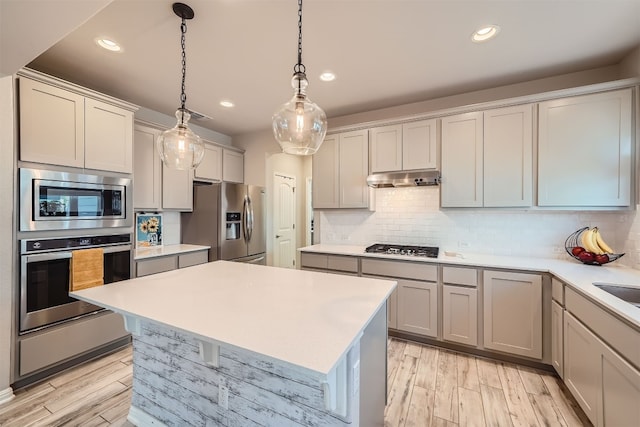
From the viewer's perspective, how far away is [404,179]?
301cm

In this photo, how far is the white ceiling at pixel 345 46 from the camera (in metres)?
1.72

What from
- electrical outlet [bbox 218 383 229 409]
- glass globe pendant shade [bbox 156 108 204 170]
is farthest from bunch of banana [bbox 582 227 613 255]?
glass globe pendant shade [bbox 156 108 204 170]

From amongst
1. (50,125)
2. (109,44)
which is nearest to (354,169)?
(109,44)

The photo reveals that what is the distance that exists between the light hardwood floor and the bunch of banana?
1158mm

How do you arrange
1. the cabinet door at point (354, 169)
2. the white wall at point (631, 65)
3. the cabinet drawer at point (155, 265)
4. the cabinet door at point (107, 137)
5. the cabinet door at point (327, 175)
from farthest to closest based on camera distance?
the cabinet door at point (327, 175) → the cabinet door at point (354, 169) → the cabinet drawer at point (155, 265) → the cabinet door at point (107, 137) → the white wall at point (631, 65)

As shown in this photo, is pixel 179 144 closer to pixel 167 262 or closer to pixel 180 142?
pixel 180 142

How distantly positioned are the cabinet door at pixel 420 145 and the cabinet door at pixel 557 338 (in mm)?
1663

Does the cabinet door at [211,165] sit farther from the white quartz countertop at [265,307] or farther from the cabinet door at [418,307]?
the cabinet door at [418,307]

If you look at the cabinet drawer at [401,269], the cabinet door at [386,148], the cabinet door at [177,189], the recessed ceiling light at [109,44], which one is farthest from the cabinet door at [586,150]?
the cabinet door at [177,189]

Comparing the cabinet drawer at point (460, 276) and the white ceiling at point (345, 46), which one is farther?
the cabinet drawer at point (460, 276)

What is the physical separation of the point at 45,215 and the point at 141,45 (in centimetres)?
156

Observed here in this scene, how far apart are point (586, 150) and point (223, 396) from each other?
133 inches

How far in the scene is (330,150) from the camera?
3574mm

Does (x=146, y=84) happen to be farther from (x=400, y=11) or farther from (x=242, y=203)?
(x=400, y=11)
